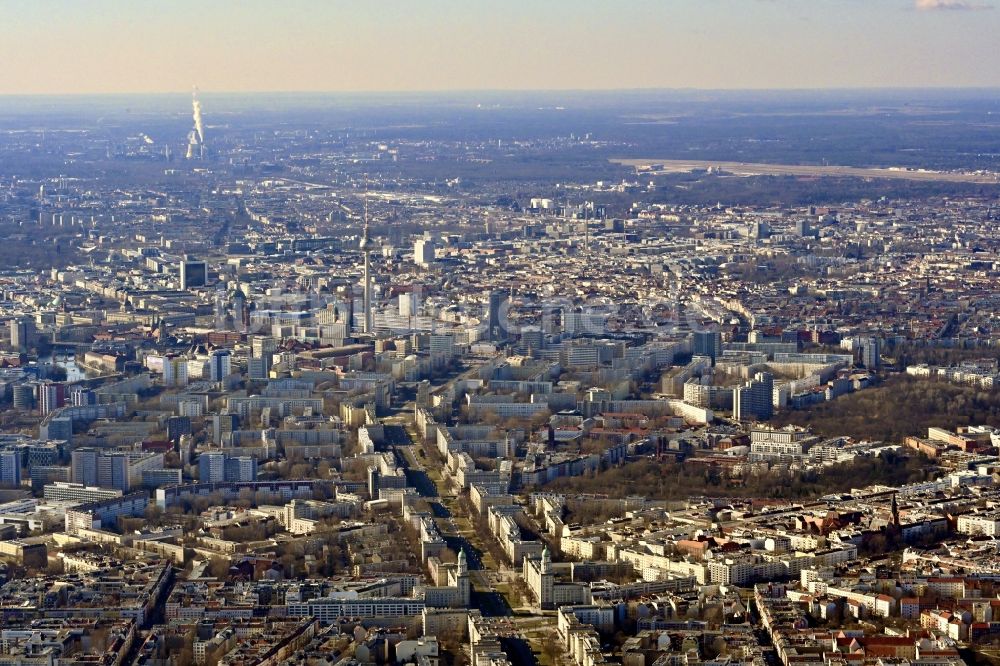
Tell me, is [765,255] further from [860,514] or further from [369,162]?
[369,162]

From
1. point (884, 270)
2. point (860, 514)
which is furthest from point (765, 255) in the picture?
point (860, 514)

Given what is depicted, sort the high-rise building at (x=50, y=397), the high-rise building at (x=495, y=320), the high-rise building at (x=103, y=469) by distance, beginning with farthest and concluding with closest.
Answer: the high-rise building at (x=495, y=320)
the high-rise building at (x=50, y=397)
the high-rise building at (x=103, y=469)

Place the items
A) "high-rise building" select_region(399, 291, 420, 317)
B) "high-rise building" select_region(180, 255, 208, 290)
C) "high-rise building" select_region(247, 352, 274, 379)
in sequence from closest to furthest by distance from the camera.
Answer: "high-rise building" select_region(247, 352, 274, 379) → "high-rise building" select_region(399, 291, 420, 317) → "high-rise building" select_region(180, 255, 208, 290)

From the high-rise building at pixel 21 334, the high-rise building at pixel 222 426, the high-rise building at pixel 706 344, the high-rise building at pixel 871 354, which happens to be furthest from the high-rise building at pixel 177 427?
the high-rise building at pixel 871 354

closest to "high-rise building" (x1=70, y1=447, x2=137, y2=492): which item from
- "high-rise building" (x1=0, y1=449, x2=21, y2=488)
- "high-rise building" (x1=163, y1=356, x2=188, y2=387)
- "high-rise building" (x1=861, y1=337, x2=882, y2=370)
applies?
"high-rise building" (x1=0, y1=449, x2=21, y2=488)

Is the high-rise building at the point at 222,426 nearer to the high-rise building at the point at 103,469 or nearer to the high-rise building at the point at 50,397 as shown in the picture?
the high-rise building at the point at 103,469

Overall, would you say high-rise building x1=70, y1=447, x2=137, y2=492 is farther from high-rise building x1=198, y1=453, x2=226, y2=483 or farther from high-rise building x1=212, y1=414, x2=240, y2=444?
high-rise building x1=212, y1=414, x2=240, y2=444

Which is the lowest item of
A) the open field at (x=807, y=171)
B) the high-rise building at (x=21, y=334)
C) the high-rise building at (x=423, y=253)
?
the open field at (x=807, y=171)

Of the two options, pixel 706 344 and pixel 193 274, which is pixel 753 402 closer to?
pixel 706 344
